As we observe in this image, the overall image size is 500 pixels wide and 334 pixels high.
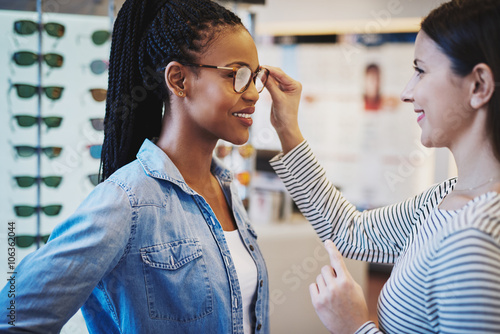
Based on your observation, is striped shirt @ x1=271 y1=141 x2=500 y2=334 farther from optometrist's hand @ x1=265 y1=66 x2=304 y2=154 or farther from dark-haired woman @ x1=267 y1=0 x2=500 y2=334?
optometrist's hand @ x1=265 y1=66 x2=304 y2=154

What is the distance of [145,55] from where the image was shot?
1.23m

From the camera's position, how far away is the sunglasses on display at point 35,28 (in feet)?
6.55

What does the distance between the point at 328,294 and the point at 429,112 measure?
50 centimetres

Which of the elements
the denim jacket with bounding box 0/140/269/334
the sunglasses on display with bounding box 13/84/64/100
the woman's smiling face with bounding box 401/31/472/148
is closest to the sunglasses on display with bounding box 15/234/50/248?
the sunglasses on display with bounding box 13/84/64/100

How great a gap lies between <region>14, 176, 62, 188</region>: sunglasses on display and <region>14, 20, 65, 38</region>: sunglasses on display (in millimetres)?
700

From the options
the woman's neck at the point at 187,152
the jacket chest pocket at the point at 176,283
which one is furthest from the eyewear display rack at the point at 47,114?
the jacket chest pocket at the point at 176,283

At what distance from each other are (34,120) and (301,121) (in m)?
3.54

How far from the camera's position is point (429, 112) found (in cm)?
103

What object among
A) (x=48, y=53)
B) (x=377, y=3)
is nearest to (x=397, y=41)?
(x=377, y=3)

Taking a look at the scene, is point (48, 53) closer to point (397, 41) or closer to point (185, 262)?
point (185, 262)

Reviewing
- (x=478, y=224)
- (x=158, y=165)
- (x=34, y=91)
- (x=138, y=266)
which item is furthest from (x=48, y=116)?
(x=478, y=224)

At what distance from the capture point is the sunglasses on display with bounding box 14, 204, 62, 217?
2.08 meters

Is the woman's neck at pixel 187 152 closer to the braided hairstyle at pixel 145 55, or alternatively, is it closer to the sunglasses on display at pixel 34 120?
the braided hairstyle at pixel 145 55

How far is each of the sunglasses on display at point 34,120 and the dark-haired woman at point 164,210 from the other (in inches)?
38.4
